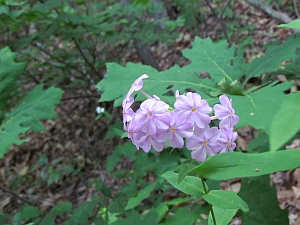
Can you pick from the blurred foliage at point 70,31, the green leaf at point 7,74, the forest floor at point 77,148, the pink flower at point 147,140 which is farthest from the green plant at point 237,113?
the forest floor at point 77,148

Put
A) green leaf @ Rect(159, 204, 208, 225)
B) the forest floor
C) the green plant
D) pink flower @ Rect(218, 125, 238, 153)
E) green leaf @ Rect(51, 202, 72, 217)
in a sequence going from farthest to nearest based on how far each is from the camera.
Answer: the forest floor → green leaf @ Rect(51, 202, 72, 217) → green leaf @ Rect(159, 204, 208, 225) → pink flower @ Rect(218, 125, 238, 153) → the green plant

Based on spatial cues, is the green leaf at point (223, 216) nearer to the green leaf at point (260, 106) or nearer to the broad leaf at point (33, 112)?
the green leaf at point (260, 106)

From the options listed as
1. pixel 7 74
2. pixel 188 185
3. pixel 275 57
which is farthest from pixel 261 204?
pixel 7 74

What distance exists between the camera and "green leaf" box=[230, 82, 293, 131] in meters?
1.60

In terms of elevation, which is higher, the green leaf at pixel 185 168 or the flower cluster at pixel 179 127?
the flower cluster at pixel 179 127

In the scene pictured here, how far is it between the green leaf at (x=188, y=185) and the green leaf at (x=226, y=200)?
0.06m

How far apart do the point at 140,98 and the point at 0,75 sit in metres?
1.46

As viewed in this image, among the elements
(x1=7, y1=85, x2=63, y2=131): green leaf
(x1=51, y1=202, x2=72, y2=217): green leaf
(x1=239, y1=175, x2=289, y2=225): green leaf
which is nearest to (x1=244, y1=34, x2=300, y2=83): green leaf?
(x1=239, y1=175, x2=289, y2=225): green leaf

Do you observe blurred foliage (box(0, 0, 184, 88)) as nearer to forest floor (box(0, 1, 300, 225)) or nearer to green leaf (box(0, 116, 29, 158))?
forest floor (box(0, 1, 300, 225))

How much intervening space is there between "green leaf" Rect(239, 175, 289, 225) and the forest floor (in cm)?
274

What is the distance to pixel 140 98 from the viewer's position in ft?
6.57

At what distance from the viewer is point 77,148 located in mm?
5910

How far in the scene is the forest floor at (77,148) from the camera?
5.18m

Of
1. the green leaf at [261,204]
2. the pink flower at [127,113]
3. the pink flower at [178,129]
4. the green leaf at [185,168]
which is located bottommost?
the green leaf at [261,204]
